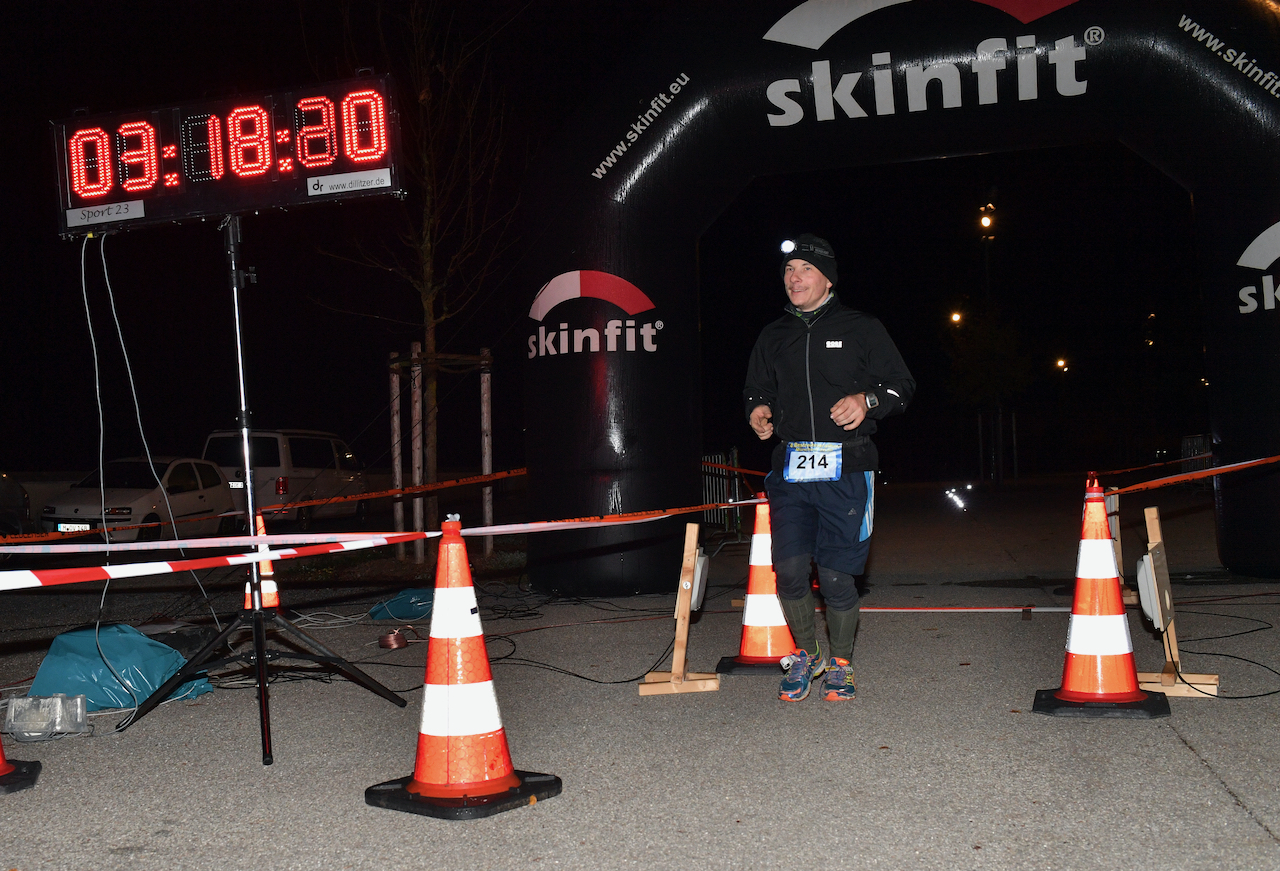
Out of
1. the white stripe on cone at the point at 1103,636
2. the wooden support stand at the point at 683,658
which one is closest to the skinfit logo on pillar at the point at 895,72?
the wooden support stand at the point at 683,658

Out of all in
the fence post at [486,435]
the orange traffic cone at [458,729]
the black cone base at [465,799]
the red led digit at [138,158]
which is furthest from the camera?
the fence post at [486,435]

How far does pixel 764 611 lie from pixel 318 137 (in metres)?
3.41

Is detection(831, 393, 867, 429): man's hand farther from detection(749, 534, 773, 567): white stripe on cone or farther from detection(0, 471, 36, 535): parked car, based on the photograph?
detection(0, 471, 36, 535): parked car

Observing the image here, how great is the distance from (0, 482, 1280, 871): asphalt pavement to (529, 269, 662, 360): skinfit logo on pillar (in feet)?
8.15

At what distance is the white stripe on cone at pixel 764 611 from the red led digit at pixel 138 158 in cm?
390

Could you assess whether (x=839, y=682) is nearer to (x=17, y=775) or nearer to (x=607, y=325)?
(x=17, y=775)

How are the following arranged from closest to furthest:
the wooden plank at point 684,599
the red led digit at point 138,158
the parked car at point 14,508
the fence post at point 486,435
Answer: the wooden plank at point 684,599 → the red led digit at point 138,158 → the fence post at point 486,435 → the parked car at point 14,508

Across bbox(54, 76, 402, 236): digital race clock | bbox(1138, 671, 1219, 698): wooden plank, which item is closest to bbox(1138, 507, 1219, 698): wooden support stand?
bbox(1138, 671, 1219, 698): wooden plank

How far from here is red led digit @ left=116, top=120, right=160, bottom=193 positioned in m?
5.77

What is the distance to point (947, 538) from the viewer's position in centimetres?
1334

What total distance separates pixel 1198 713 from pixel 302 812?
12.0ft

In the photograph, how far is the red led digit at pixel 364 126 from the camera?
5520 millimetres

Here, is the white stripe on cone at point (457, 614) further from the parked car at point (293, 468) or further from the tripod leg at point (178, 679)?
the parked car at point (293, 468)

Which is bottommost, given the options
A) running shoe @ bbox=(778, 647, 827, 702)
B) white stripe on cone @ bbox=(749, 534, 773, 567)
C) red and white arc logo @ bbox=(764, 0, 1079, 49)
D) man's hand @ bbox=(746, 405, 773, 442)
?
running shoe @ bbox=(778, 647, 827, 702)
